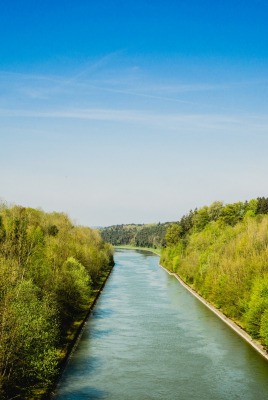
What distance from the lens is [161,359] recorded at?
38.0 metres

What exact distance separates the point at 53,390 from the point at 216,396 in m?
11.4

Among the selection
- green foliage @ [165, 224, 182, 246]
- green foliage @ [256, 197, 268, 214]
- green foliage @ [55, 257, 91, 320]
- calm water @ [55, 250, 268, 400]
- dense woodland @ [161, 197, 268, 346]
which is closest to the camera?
calm water @ [55, 250, 268, 400]

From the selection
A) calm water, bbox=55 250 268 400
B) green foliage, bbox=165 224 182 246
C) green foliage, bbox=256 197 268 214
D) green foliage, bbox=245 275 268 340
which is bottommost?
calm water, bbox=55 250 268 400

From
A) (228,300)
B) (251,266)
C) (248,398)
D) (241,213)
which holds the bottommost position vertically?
(248,398)

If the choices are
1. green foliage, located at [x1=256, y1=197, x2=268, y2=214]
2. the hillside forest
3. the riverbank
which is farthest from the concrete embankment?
green foliage, located at [x1=256, y1=197, x2=268, y2=214]

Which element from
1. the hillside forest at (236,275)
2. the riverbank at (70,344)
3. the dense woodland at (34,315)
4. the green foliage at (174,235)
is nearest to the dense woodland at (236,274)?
the hillside forest at (236,275)

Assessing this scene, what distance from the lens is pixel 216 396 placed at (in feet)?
97.8

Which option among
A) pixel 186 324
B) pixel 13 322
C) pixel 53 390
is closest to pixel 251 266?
pixel 186 324

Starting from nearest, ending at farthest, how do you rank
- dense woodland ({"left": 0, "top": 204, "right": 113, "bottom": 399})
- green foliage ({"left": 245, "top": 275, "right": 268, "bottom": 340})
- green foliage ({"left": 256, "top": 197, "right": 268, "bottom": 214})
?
dense woodland ({"left": 0, "top": 204, "right": 113, "bottom": 399}) → green foliage ({"left": 245, "top": 275, "right": 268, "bottom": 340}) → green foliage ({"left": 256, "top": 197, "right": 268, "bottom": 214})

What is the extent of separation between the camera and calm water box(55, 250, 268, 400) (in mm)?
30625

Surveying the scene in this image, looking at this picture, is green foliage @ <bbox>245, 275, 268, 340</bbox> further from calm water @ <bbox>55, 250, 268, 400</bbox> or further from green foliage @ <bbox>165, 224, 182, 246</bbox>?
green foliage @ <bbox>165, 224, 182, 246</bbox>

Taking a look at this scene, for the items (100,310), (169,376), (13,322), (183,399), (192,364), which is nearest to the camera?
(13,322)

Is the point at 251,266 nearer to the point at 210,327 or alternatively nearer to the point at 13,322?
the point at 210,327

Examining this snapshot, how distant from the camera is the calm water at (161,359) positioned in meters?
30.6
